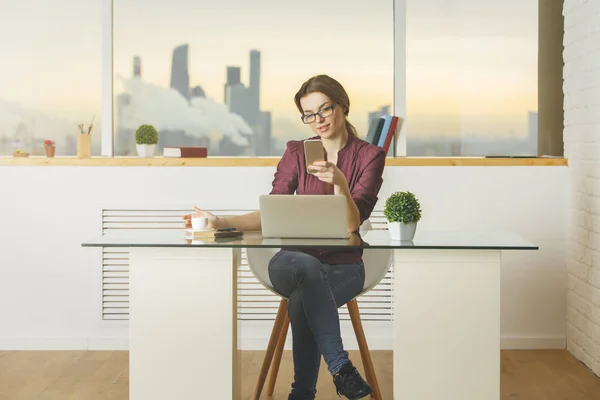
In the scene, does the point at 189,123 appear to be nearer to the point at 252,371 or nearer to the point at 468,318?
the point at 252,371

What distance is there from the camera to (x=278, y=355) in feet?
10.8

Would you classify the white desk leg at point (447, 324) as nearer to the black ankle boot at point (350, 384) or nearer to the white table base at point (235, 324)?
the white table base at point (235, 324)

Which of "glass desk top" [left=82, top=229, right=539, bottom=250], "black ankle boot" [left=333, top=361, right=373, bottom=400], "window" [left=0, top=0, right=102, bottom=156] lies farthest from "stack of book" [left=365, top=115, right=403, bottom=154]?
"black ankle boot" [left=333, top=361, right=373, bottom=400]

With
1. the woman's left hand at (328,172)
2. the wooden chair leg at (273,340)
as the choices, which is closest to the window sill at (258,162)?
the wooden chair leg at (273,340)

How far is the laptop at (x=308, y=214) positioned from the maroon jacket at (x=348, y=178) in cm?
32

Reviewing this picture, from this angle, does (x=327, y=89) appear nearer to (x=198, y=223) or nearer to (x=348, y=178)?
(x=348, y=178)

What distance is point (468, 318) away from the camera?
2.68m

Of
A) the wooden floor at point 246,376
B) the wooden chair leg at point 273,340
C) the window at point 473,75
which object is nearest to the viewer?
the wooden chair leg at point 273,340

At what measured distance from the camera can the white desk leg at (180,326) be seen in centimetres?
275

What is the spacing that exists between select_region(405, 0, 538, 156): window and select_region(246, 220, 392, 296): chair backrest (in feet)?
4.53

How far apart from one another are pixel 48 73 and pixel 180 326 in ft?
7.43

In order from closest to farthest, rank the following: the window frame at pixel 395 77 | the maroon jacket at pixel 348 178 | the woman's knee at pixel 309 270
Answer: the woman's knee at pixel 309 270
the maroon jacket at pixel 348 178
the window frame at pixel 395 77

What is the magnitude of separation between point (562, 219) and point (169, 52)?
225 centimetres

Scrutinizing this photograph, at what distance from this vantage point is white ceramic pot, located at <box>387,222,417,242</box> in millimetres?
2709
